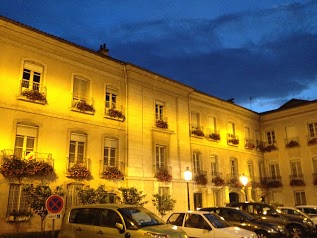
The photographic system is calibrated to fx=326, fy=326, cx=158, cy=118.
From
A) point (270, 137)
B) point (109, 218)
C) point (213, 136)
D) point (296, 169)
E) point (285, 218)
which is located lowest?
point (285, 218)

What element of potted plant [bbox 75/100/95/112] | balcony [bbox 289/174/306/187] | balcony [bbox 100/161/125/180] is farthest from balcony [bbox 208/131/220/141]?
potted plant [bbox 75/100/95/112]

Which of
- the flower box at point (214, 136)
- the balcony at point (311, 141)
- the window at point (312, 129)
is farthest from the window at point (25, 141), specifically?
the window at point (312, 129)

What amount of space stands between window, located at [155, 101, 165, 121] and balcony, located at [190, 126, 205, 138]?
10.9ft

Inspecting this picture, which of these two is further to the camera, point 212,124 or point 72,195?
point 212,124

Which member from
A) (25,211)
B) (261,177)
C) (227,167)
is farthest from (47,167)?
(261,177)

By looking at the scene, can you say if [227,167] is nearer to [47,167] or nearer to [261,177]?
[261,177]

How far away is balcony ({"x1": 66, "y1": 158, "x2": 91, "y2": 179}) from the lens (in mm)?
17297

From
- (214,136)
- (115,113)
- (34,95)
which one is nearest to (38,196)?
(34,95)

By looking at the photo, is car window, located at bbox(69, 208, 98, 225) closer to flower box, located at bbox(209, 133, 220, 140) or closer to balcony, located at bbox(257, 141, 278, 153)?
flower box, located at bbox(209, 133, 220, 140)

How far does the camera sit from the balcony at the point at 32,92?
54.9ft

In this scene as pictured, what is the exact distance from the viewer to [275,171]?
32.4 meters

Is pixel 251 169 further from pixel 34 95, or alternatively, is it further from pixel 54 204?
pixel 54 204

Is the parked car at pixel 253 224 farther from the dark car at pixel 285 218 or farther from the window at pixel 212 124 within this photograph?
the window at pixel 212 124

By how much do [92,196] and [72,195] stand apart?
4.60ft
